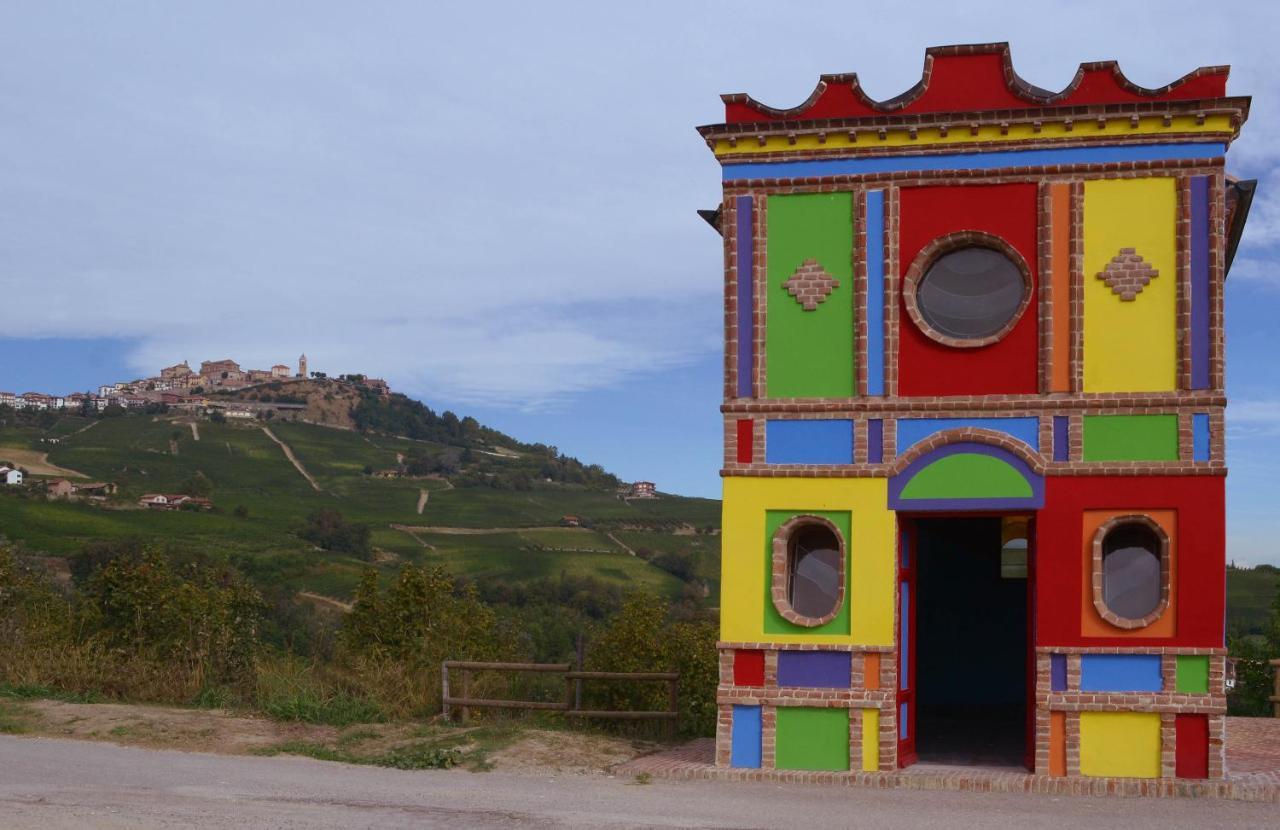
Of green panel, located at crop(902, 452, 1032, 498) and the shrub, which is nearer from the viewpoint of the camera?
green panel, located at crop(902, 452, 1032, 498)

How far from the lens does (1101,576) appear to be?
12.7 meters

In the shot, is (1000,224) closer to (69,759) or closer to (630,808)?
(630,808)

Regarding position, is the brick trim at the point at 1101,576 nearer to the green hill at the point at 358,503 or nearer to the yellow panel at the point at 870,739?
the yellow panel at the point at 870,739

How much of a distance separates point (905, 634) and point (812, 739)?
4.77ft

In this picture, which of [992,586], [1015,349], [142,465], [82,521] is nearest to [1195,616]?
[1015,349]

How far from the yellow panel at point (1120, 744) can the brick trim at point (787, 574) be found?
8.27 ft

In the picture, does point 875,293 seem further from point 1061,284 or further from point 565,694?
point 565,694

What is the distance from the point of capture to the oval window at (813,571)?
1328 cm

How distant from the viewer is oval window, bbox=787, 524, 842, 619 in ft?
43.6

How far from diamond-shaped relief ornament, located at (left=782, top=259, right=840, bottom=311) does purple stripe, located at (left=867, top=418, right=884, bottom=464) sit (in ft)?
4.35

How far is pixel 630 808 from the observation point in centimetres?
1100

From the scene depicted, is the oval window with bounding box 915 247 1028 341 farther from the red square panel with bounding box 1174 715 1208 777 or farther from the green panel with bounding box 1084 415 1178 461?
the red square panel with bounding box 1174 715 1208 777

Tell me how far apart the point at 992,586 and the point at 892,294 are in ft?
24.1

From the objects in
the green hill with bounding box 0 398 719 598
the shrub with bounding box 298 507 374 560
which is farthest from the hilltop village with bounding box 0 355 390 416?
the shrub with bounding box 298 507 374 560
